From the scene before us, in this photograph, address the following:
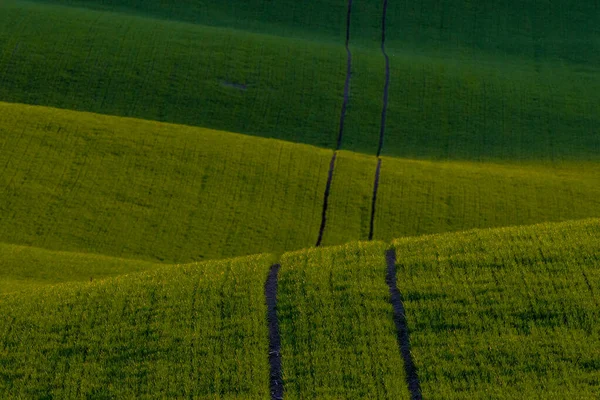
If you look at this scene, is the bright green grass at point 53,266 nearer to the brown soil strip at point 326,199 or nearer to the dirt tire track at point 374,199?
the brown soil strip at point 326,199

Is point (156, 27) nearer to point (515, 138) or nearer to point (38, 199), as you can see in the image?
point (38, 199)

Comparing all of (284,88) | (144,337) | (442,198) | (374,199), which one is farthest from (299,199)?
(144,337)

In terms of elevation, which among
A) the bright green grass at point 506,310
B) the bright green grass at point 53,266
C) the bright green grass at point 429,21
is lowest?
the bright green grass at point 429,21

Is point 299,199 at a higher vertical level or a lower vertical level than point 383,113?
higher

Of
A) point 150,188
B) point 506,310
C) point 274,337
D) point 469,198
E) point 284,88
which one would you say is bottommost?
point 284,88

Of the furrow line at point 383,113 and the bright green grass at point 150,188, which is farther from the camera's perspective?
the furrow line at point 383,113

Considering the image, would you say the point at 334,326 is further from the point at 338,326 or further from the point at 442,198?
the point at 442,198

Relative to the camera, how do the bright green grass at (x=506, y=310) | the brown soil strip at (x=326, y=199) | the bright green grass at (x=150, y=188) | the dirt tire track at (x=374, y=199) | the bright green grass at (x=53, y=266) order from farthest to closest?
the dirt tire track at (x=374, y=199)
the brown soil strip at (x=326, y=199)
the bright green grass at (x=150, y=188)
the bright green grass at (x=53, y=266)
the bright green grass at (x=506, y=310)

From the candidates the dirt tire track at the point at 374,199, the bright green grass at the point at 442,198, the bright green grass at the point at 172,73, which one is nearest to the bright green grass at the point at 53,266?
the bright green grass at the point at 442,198
